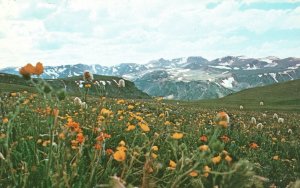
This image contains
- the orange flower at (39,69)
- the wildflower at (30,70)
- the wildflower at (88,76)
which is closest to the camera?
the wildflower at (30,70)

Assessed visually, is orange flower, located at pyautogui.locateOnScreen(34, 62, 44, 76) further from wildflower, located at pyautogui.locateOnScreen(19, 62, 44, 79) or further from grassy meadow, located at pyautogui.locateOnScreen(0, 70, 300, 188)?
grassy meadow, located at pyautogui.locateOnScreen(0, 70, 300, 188)

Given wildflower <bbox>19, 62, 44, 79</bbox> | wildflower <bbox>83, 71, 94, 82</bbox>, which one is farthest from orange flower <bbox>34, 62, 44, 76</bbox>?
wildflower <bbox>83, 71, 94, 82</bbox>

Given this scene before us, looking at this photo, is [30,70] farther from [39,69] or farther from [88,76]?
[88,76]

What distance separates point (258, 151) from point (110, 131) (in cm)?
333

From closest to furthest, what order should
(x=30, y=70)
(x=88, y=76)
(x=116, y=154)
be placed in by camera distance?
(x=30, y=70) → (x=116, y=154) → (x=88, y=76)

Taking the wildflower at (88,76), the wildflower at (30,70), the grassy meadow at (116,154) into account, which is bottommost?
the grassy meadow at (116,154)

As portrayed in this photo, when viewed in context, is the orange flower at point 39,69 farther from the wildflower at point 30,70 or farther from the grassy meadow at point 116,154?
the grassy meadow at point 116,154

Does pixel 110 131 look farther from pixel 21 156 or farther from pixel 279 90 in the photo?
pixel 279 90

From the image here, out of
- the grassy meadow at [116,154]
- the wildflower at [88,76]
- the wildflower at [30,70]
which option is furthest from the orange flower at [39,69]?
the wildflower at [88,76]

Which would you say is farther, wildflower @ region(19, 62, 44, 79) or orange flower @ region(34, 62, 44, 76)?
orange flower @ region(34, 62, 44, 76)

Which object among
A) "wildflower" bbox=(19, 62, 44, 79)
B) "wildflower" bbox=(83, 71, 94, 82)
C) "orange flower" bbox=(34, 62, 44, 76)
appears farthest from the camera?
"wildflower" bbox=(83, 71, 94, 82)

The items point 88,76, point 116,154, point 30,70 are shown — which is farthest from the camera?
point 88,76

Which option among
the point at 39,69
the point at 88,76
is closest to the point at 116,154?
the point at 39,69

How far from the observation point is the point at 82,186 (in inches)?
158
